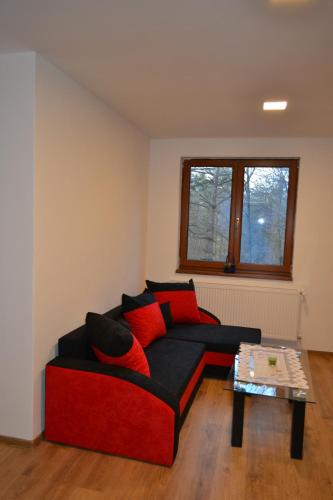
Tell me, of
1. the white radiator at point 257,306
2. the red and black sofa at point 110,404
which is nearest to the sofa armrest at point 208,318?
the white radiator at point 257,306

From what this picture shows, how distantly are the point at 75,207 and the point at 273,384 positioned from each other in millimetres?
1929

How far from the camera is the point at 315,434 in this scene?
9.78ft

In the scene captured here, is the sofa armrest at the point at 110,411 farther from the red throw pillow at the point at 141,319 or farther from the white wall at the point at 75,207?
the red throw pillow at the point at 141,319

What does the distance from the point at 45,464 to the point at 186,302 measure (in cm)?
225

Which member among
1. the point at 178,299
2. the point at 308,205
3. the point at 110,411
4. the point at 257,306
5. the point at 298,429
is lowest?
the point at 298,429

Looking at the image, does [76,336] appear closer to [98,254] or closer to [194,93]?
[98,254]

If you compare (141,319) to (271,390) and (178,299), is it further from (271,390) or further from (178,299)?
(271,390)

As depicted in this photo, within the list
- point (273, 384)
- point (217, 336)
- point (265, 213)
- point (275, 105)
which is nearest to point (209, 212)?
point (265, 213)

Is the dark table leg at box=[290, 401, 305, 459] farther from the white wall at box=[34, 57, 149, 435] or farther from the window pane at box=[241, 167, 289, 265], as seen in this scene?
the window pane at box=[241, 167, 289, 265]

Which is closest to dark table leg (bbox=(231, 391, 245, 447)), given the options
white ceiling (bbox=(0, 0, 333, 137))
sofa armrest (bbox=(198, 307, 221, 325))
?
sofa armrest (bbox=(198, 307, 221, 325))

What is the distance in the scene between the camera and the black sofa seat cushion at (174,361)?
2881 mm

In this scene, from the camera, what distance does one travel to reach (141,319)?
3.62m

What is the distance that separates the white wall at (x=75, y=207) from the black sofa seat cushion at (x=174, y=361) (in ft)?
2.15

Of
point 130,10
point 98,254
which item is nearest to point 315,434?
point 98,254
